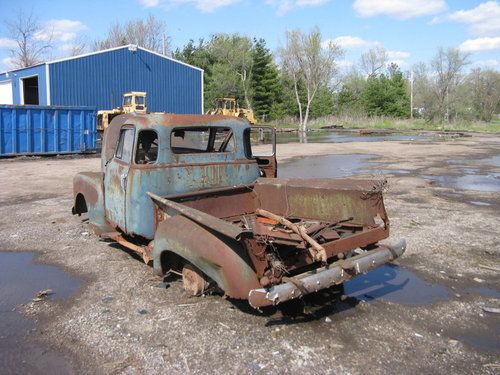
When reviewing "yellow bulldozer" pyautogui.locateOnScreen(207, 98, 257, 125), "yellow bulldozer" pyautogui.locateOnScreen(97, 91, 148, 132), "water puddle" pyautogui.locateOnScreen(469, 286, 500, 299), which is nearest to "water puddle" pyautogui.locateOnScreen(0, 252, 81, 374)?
"water puddle" pyautogui.locateOnScreen(469, 286, 500, 299)

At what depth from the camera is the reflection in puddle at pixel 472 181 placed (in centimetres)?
1256

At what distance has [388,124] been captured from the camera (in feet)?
190

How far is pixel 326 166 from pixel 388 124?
140 feet

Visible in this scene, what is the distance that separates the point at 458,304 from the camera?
193 inches

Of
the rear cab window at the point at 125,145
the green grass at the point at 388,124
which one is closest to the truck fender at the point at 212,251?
the rear cab window at the point at 125,145

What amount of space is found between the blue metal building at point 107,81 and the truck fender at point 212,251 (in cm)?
2559

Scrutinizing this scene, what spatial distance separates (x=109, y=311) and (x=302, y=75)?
2167 inches

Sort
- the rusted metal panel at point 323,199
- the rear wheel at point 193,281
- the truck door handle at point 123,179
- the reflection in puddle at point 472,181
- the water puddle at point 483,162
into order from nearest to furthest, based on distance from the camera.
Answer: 1. the rear wheel at point 193,281
2. the rusted metal panel at point 323,199
3. the truck door handle at point 123,179
4. the reflection in puddle at point 472,181
5. the water puddle at point 483,162

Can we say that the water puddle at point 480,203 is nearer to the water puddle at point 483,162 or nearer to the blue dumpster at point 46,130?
the water puddle at point 483,162

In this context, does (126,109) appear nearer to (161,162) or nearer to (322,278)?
(161,162)

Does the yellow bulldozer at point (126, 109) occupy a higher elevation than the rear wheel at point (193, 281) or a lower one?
higher

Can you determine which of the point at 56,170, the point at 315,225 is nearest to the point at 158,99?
the point at 56,170

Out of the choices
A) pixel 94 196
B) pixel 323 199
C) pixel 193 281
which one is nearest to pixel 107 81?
pixel 94 196

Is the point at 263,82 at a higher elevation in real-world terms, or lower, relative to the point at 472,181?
higher
